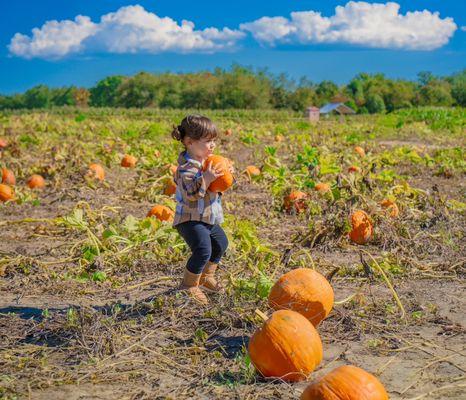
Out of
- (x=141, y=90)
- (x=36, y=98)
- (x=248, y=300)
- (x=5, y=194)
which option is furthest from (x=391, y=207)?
(x=36, y=98)

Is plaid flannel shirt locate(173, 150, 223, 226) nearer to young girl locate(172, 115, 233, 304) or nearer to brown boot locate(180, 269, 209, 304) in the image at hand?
young girl locate(172, 115, 233, 304)

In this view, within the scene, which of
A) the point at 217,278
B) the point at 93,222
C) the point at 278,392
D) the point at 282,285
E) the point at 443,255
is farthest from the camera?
Result: the point at 93,222

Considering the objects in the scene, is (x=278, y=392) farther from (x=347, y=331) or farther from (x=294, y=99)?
(x=294, y=99)

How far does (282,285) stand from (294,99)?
84.6 meters

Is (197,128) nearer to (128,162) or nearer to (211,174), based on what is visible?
(211,174)

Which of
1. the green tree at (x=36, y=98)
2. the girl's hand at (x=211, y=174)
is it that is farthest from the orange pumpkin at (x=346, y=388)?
the green tree at (x=36, y=98)

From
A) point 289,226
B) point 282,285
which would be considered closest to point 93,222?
point 289,226

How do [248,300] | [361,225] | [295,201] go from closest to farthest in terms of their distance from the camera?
[248,300], [361,225], [295,201]

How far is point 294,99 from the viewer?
87.0 m

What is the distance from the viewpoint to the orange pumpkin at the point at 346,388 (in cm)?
285

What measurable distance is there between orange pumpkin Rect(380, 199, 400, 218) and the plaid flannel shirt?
285cm

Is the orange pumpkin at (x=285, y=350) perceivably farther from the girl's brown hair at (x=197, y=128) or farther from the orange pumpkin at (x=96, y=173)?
the orange pumpkin at (x=96, y=173)

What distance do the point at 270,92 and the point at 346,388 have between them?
287ft

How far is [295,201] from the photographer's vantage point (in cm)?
771
